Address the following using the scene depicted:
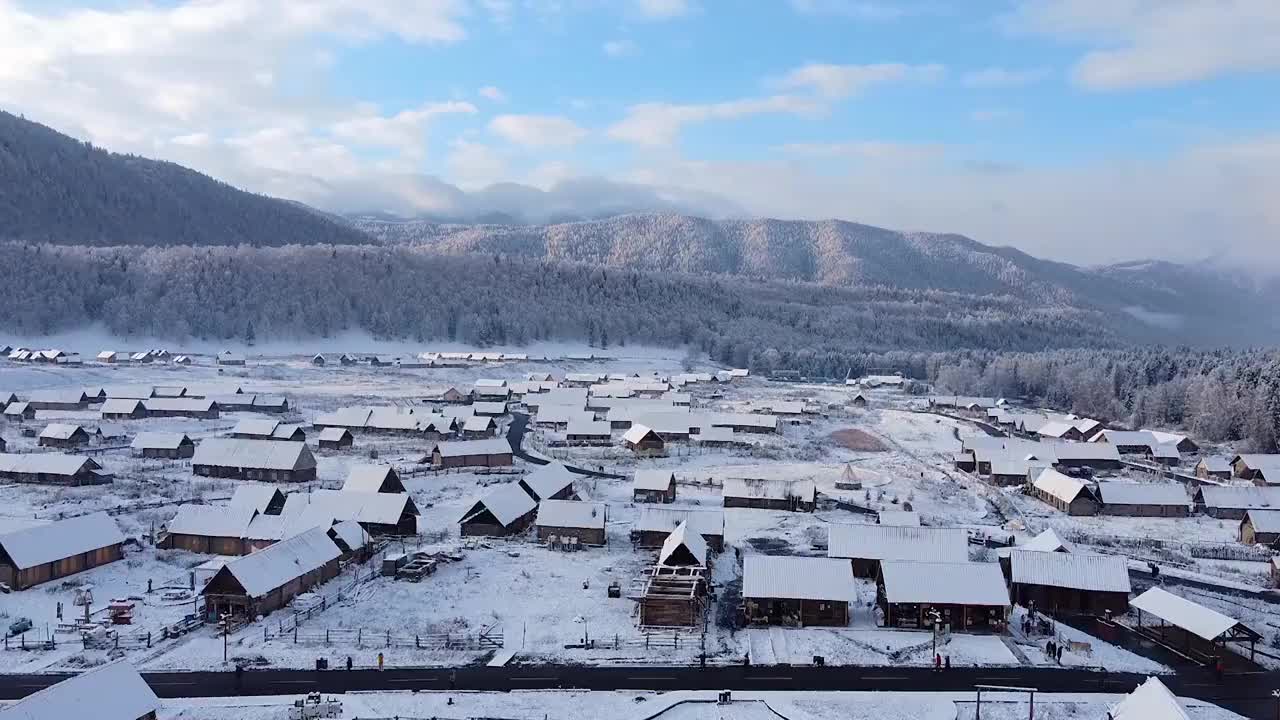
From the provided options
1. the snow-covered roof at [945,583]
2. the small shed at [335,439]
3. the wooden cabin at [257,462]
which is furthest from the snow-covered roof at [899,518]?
the small shed at [335,439]

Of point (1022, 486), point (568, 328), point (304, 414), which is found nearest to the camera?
point (1022, 486)

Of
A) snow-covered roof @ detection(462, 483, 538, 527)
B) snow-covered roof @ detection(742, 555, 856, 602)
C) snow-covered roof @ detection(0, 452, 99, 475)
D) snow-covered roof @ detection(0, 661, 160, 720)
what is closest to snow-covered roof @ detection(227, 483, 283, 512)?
snow-covered roof @ detection(462, 483, 538, 527)

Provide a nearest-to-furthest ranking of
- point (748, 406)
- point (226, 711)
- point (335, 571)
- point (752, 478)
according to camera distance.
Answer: point (226, 711) < point (335, 571) < point (752, 478) < point (748, 406)

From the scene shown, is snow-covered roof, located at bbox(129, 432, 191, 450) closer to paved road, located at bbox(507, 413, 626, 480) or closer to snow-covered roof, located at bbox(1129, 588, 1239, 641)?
paved road, located at bbox(507, 413, 626, 480)

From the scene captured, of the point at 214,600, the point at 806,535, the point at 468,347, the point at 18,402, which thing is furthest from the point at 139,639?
the point at 468,347

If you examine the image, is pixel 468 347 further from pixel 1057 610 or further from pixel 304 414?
pixel 1057 610

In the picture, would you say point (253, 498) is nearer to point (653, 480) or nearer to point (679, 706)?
point (653, 480)
